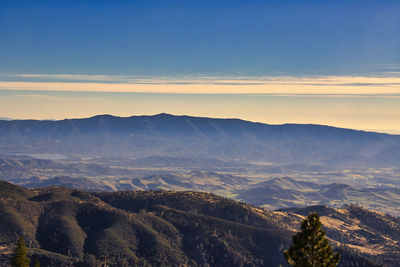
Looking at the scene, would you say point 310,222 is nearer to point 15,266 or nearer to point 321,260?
point 321,260

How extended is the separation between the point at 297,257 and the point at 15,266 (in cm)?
6921

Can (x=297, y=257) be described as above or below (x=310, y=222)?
below

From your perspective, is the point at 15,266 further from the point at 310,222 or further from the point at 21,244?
the point at 310,222

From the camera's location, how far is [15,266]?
11944cm

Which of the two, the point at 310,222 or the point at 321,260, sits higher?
the point at 310,222

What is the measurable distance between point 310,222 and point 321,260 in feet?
18.4

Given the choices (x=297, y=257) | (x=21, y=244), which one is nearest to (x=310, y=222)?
(x=297, y=257)

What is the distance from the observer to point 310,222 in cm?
7806

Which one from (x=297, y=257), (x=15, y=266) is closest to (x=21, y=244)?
(x=15, y=266)

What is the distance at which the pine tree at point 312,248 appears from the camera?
77.7 meters

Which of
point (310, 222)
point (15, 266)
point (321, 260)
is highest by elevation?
point (310, 222)

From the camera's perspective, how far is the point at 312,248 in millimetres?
78000

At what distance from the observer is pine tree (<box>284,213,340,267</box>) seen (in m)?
77.7

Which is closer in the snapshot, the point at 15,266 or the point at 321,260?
the point at 321,260
